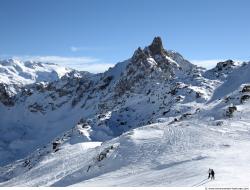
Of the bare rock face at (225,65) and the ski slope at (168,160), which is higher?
the bare rock face at (225,65)

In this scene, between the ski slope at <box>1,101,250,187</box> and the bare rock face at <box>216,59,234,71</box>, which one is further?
the bare rock face at <box>216,59,234,71</box>

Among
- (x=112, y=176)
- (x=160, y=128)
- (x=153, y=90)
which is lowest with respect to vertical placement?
(x=112, y=176)

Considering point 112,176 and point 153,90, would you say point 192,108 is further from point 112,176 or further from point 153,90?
point 112,176

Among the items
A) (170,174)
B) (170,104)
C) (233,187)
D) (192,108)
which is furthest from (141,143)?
(170,104)

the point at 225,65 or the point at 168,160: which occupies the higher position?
the point at 225,65

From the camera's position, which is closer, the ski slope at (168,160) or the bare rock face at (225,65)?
the ski slope at (168,160)

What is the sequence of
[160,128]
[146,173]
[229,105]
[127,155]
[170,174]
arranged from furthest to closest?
[229,105]
[160,128]
[127,155]
[146,173]
[170,174]

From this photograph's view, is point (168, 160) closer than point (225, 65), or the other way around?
point (168, 160)

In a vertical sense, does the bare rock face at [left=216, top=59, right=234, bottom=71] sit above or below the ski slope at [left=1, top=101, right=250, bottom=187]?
above

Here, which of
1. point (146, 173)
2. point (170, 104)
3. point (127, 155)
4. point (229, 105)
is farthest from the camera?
point (170, 104)

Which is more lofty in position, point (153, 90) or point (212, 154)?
point (153, 90)

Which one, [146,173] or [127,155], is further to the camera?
[127,155]

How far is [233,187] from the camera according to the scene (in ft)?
127

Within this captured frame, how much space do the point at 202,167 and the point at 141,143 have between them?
→ 20400mm
